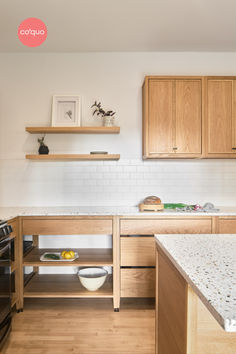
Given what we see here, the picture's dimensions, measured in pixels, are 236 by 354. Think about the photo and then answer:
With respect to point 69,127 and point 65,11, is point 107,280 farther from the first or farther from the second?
point 65,11

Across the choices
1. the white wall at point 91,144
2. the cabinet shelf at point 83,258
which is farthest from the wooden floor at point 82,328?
the white wall at point 91,144

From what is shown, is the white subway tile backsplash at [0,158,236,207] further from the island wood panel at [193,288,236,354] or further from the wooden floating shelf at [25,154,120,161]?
the island wood panel at [193,288,236,354]

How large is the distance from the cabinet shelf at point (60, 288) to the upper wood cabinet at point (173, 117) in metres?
1.42

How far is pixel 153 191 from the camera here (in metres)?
3.18

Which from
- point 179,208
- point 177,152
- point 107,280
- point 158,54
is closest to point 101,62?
point 158,54

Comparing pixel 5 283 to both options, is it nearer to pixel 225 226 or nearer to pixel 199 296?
pixel 199 296

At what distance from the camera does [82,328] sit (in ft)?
7.30

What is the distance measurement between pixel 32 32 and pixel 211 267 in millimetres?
2896

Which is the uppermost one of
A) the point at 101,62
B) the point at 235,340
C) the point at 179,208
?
the point at 101,62

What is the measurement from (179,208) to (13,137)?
2.03 m

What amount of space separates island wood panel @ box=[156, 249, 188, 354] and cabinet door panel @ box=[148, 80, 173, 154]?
64.0 inches

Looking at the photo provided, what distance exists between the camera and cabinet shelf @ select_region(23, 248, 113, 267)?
2.54 metres

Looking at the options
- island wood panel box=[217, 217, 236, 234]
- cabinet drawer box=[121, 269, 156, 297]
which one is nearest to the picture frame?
cabinet drawer box=[121, 269, 156, 297]

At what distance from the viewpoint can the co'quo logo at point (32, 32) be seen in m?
2.57
